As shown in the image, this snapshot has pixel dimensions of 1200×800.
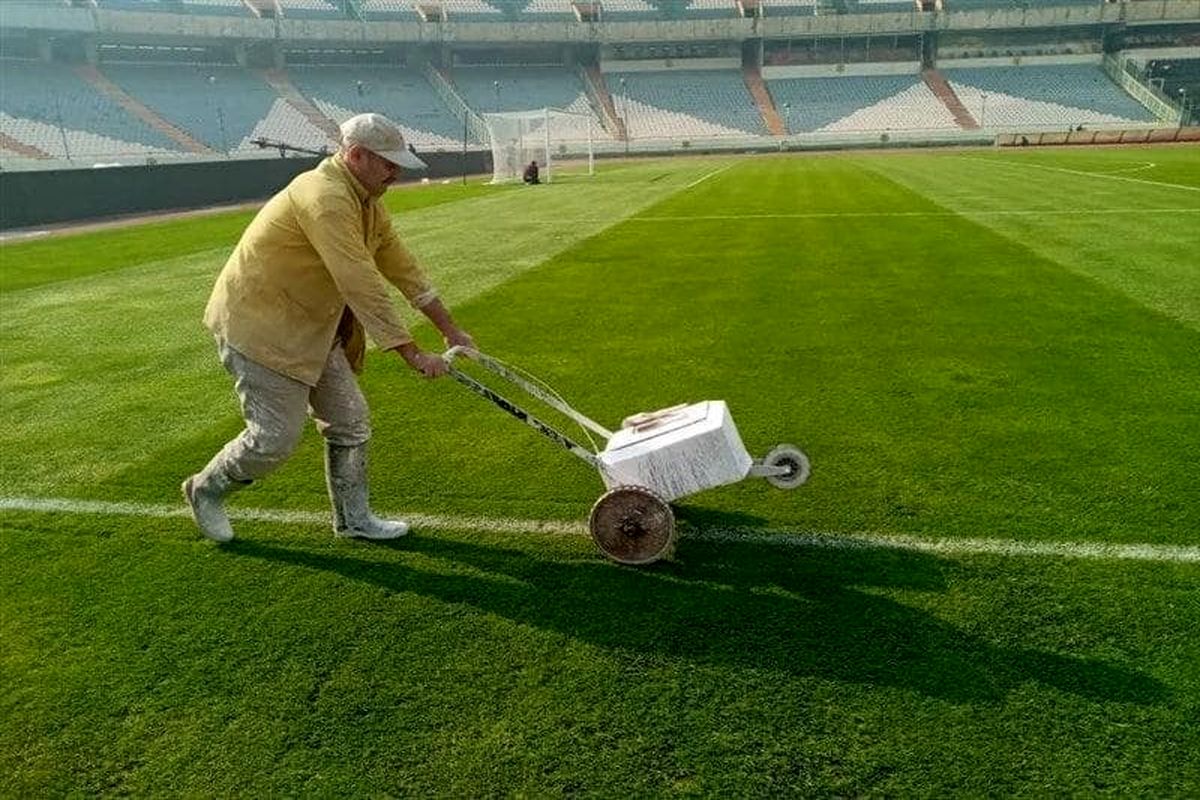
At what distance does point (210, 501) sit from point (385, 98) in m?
61.6

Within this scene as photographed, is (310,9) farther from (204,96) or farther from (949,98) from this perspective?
(949,98)

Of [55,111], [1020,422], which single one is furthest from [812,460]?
[55,111]

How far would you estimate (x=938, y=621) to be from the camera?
10.9ft

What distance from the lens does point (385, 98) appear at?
60844mm

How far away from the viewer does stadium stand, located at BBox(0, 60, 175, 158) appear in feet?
143

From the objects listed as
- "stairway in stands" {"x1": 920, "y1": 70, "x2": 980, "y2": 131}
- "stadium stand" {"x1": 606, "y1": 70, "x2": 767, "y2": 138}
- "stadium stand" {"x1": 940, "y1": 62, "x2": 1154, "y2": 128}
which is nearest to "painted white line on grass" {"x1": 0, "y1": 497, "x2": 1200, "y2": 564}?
"stadium stand" {"x1": 606, "y1": 70, "x2": 767, "y2": 138}

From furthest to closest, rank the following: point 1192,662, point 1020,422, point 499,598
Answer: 1. point 1020,422
2. point 499,598
3. point 1192,662

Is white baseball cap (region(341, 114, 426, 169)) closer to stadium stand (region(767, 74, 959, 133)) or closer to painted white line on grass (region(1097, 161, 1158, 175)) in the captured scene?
painted white line on grass (region(1097, 161, 1158, 175))

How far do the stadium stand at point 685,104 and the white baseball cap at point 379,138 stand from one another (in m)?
60.0

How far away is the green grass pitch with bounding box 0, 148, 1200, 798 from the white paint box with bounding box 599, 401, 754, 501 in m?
0.37

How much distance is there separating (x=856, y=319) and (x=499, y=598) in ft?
18.1

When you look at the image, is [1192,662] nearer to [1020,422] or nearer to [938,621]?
[938,621]

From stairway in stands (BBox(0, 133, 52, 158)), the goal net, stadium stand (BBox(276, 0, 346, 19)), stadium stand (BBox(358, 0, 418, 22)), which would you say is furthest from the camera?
stadium stand (BBox(358, 0, 418, 22))

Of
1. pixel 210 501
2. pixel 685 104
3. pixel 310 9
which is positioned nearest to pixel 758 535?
pixel 210 501
